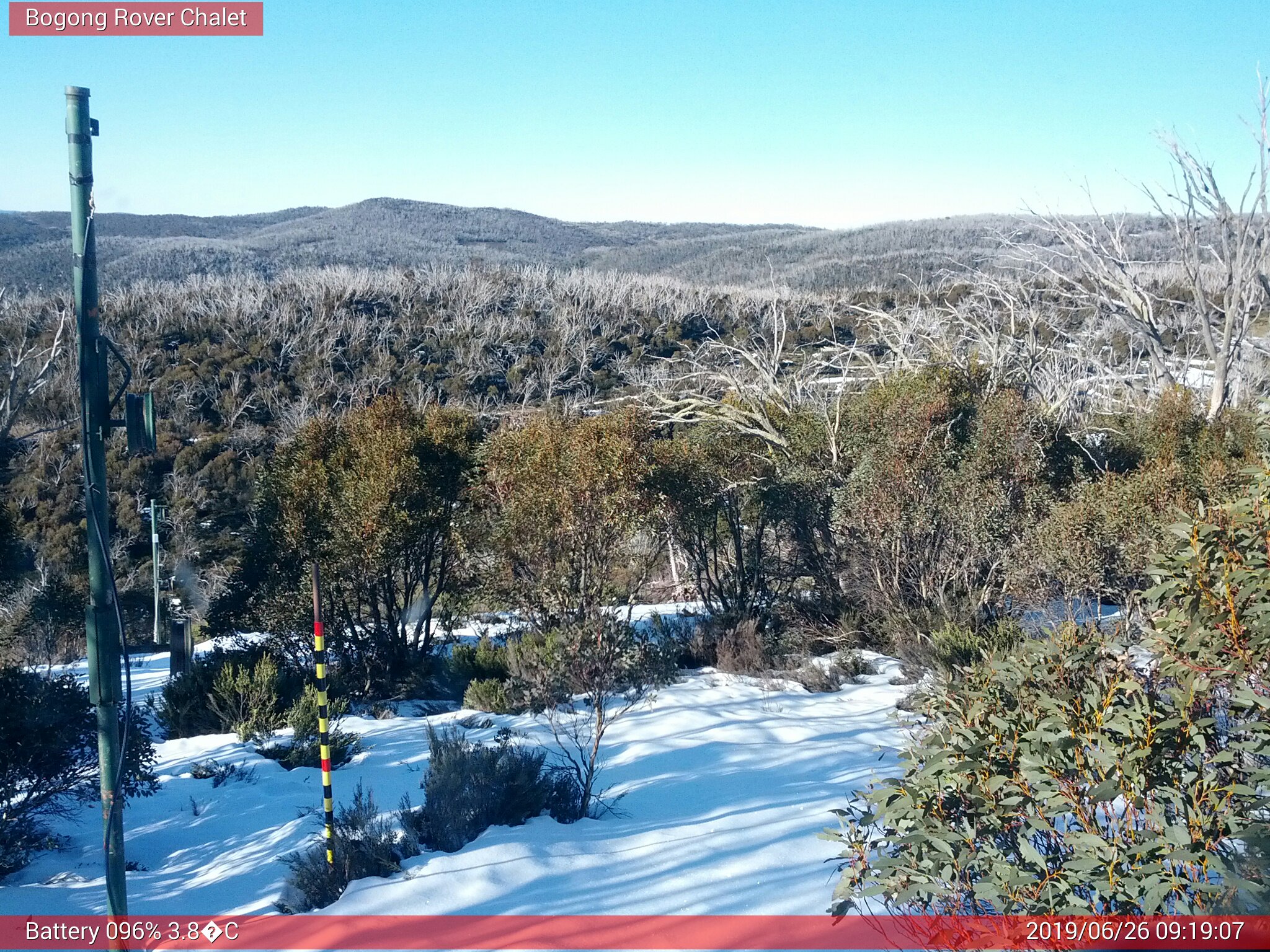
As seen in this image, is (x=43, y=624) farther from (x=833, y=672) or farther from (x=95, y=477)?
(x=833, y=672)

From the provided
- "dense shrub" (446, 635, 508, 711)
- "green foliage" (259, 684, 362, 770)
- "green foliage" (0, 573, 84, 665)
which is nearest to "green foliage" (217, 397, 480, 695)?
"dense shrub" (446, 635, 508, 711)

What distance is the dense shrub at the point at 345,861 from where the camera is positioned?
177 inches

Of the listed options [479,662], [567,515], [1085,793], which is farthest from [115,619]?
[479,662]

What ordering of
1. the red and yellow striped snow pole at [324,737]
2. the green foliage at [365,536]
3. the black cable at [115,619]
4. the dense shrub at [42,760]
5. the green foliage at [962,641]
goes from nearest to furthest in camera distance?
the black cable at [115,619], the red and yellow striped snow pole at [324,737], the dense shrub at [42,760], the green foliage at [962,641], the green foliage at [365,536]

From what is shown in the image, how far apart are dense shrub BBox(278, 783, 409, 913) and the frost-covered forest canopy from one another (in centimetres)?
2

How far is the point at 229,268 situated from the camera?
5100 centimetres

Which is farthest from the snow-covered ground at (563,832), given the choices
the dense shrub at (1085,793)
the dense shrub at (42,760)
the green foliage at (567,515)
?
the green foliage at (567,515)

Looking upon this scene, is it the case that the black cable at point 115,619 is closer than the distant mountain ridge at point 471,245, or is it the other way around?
the black cable at point 115,619

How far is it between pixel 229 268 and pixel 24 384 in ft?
91.1

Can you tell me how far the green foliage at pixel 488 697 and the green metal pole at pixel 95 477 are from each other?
473 cm

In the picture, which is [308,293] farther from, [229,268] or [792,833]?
[792,833]

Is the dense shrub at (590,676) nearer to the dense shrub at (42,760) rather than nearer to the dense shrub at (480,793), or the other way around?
the dense shrub at (480,793)

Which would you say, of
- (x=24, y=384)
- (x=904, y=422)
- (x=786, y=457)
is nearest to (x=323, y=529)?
(x=786, y=457)

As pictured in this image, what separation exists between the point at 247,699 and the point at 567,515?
10.9 ft
